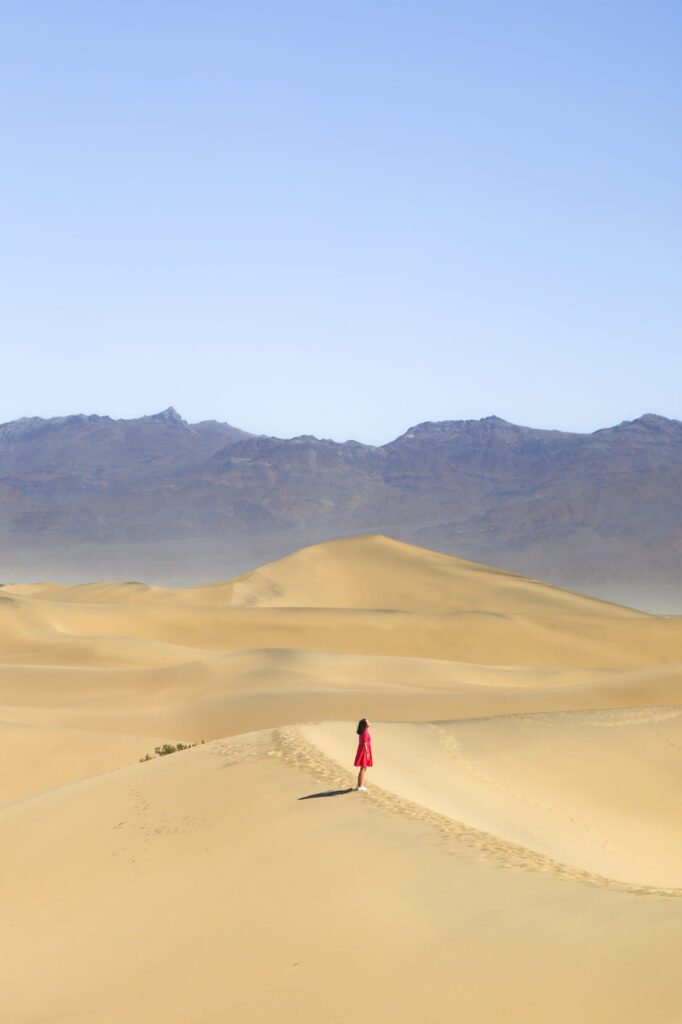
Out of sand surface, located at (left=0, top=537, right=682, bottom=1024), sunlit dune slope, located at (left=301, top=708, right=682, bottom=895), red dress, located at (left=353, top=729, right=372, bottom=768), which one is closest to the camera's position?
sand surface, located at (left=0, top=537, right=682, bottom=1024)

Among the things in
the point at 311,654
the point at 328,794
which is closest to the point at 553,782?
the point at 328,794

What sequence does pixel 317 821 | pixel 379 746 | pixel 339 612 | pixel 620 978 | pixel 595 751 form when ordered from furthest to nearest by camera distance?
1. pixel 339 612
2. pixel 595 751
3. pixel 379 746
4. pixel 317 821
5. pixel 620 978

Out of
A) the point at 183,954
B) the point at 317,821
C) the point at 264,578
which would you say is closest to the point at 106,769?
the point at 317,821

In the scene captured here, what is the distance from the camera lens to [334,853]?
11.0 m

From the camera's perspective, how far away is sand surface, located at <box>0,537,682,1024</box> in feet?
25.5

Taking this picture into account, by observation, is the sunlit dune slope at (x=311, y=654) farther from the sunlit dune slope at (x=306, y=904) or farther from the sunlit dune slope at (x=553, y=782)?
the sunlit dune slope at (x=306, y=904)

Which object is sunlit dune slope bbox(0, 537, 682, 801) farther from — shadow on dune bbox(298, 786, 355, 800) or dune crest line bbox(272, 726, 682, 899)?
shadow on dune bbox(298, 786, 355, 800)

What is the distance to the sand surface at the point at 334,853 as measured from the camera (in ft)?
25.5

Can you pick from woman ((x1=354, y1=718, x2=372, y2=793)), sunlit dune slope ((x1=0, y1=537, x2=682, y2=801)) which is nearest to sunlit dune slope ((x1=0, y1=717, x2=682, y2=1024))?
woman ((x1=354, y1=718, x2=372, y2=793))

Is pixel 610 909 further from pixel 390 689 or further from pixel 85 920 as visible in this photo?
pixel 390 689

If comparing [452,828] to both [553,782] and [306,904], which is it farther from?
[553,782]

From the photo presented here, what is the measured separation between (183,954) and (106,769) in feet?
42.0

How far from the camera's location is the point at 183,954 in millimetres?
9117

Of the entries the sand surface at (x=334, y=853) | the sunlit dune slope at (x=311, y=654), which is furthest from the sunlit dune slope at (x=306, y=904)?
the sunlit dune slope at (x=311, y=654)
